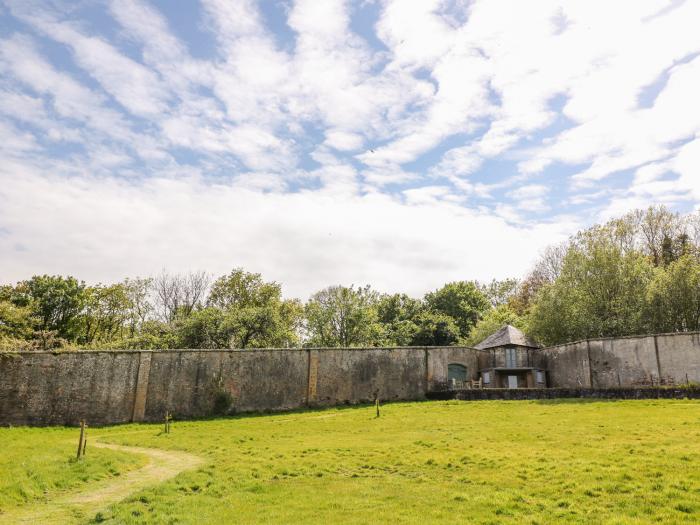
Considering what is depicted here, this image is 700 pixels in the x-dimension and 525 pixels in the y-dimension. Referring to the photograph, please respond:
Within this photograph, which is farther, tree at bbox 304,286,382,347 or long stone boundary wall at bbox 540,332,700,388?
tree at bbox 304,286,382,347

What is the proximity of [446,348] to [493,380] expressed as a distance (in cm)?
459

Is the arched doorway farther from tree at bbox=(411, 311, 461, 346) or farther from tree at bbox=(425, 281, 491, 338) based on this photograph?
tree at bbox=(425, 281, 491, 338)

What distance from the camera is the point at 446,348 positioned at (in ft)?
137

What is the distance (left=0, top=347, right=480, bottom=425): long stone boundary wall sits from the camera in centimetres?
3306

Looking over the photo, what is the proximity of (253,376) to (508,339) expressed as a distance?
20.2 meters

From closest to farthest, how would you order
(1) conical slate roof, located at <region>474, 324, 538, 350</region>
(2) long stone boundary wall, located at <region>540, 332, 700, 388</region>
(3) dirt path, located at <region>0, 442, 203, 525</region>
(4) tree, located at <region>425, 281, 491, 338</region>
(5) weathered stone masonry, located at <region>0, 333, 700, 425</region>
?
(3) dirt path, located at <region>0, 442, 203, 525</region> < (2) long stone boundary wall, located at <region>540, 332, 700, 388</region> < (5) weathered stone masonry, located at <region>0, 333, 700, 425</region> < (1) conical slate roof, located at <region>474, 324, 538, 350</region> < (4) tree, located at <region>425, 281, 491, 338</region>

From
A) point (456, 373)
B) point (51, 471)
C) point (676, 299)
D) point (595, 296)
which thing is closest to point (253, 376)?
point (456, 373)

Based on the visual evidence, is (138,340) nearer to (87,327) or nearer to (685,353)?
(87,327)

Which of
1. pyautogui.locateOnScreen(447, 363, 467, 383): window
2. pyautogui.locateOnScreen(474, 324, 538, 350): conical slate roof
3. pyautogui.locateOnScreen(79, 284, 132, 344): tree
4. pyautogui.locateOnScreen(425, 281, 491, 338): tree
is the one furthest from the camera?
pyautogui.locateOnScreen(425, 281, 491, 338): tree

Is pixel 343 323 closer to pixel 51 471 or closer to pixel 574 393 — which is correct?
pixel 574 393

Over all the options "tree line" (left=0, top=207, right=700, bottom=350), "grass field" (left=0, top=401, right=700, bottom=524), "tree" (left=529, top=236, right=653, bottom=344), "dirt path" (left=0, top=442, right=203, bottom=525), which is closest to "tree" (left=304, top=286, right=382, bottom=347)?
"tree line" (left=0, top=207, right=700, bottom=350)

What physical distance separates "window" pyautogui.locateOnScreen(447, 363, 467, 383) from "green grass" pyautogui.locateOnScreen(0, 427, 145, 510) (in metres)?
26.8

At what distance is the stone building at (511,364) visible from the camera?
1654 inches

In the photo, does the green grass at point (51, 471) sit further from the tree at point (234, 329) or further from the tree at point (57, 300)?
the tree at point (57, 300)
